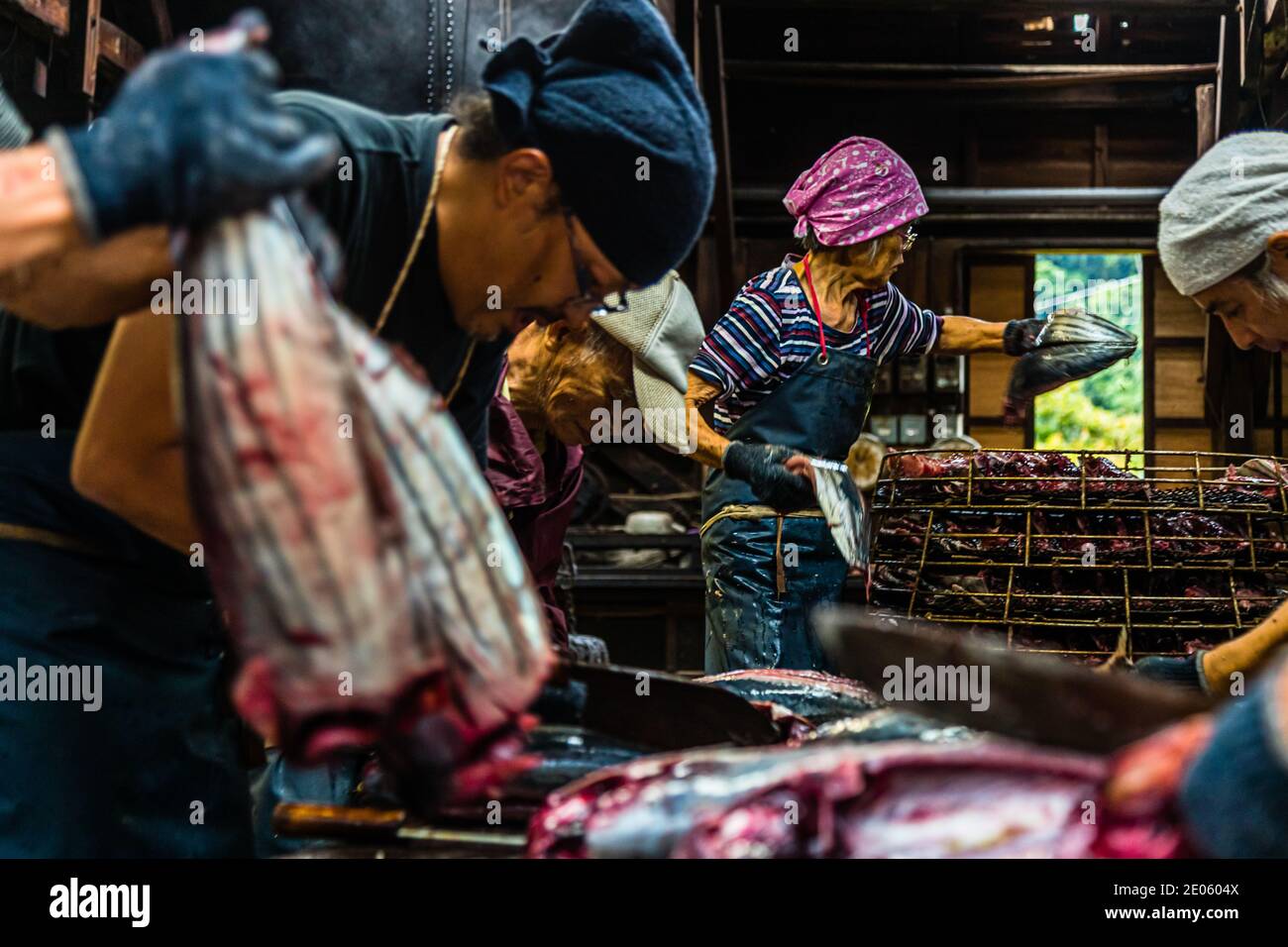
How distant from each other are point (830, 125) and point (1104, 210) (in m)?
1.63

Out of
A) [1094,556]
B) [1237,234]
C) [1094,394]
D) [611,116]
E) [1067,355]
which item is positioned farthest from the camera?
[1094,394]

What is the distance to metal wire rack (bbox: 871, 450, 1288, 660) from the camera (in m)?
2.82

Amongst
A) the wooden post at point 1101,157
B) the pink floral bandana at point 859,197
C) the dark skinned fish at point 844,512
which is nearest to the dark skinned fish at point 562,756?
the dark skinned fish at point 844,512

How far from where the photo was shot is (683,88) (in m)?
1.58

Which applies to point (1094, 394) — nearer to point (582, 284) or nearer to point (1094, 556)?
Result: point (1094, 556)

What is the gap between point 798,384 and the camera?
3.81m

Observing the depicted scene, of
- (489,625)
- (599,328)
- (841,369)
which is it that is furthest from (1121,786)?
(599,328)

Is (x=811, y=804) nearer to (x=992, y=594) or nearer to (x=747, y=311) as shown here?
(x=992, y=594)

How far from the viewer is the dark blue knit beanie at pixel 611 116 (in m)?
1.50

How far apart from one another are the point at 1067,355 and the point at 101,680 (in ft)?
9.27

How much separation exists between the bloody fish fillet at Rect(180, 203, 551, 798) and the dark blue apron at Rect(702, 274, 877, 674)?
256 centimetres

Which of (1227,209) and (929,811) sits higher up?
(1227,209)

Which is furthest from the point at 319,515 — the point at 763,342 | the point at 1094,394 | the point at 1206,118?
the point at 1094,394

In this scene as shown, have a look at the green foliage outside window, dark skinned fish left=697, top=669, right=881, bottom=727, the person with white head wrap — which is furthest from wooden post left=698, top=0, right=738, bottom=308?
the green foliage outside window
